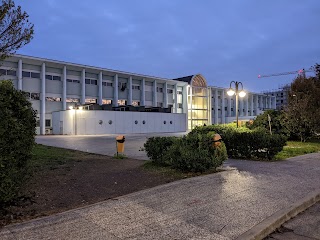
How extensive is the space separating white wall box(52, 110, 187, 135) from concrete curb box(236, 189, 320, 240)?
38020mm

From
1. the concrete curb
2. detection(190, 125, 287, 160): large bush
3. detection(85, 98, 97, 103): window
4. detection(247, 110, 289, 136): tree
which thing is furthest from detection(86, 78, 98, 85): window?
the concrete curb

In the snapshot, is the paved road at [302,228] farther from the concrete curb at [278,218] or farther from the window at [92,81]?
the window at [92,81]

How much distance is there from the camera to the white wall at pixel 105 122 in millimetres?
41469

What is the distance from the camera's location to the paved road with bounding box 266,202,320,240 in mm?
4230

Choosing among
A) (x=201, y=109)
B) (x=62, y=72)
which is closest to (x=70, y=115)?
(x=62, y=72)

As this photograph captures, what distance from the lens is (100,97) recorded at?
51.4m

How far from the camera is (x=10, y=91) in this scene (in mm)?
4672

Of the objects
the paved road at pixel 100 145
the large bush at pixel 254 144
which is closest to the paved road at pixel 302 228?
the large bush at pixel 254 144

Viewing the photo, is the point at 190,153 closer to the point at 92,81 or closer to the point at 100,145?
the point at 100,145

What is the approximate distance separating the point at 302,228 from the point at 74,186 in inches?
182

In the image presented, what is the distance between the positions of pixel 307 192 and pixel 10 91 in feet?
20.7

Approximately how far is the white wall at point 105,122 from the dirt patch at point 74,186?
33133mm

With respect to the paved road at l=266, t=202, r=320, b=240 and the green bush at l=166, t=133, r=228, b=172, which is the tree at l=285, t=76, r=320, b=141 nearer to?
the green bush at l=166, t=133, r=228, b=172

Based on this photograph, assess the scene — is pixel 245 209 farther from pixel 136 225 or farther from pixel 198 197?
pixel 136 225
